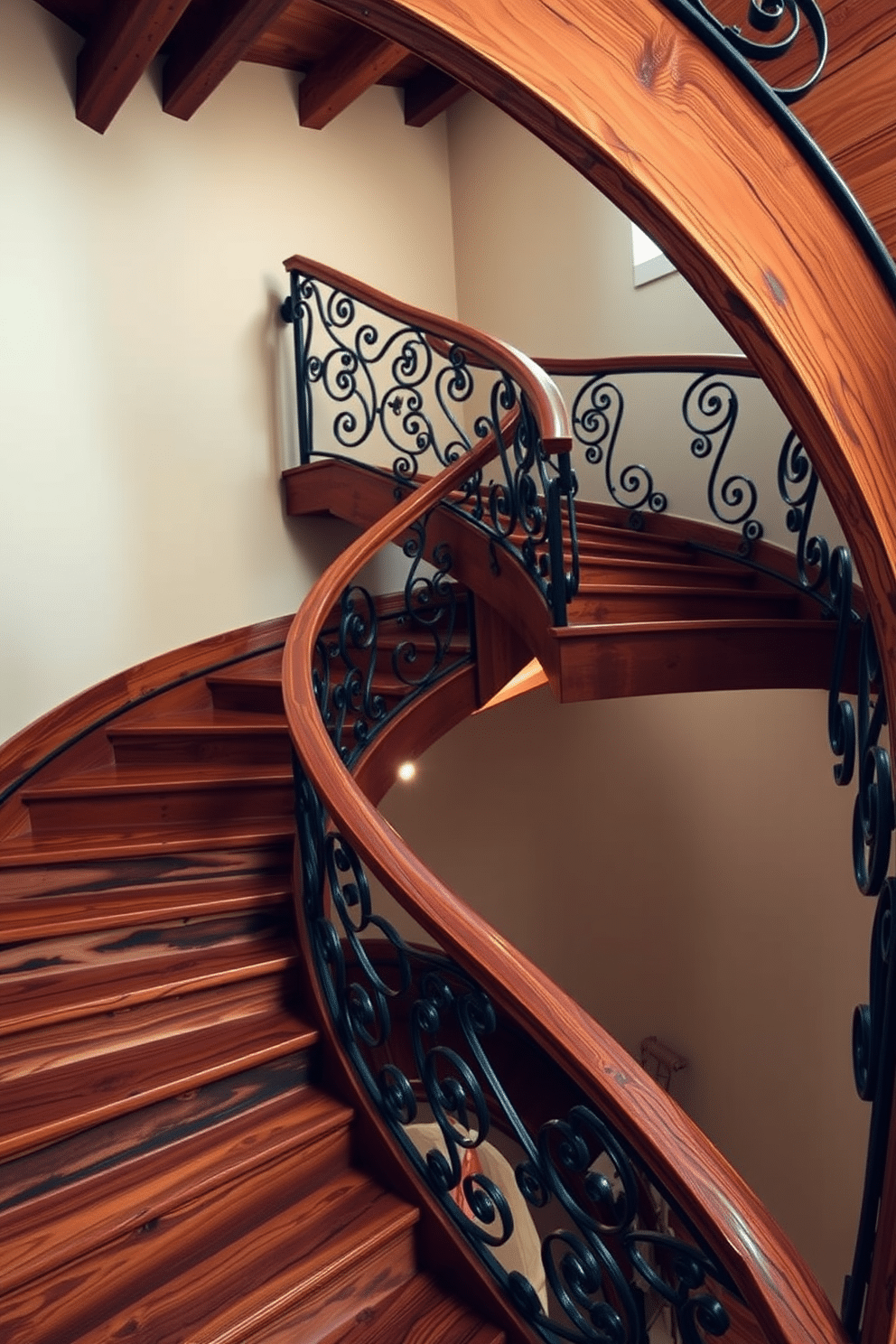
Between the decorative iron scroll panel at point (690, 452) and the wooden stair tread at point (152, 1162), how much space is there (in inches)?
109

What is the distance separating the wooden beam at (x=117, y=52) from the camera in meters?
3.79

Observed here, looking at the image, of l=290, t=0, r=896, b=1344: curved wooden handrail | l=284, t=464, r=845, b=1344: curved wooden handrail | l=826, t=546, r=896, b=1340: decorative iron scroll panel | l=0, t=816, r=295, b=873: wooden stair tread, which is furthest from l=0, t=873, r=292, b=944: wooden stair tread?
l=290, t=0, r=896, b=1344: curved wooden handrail

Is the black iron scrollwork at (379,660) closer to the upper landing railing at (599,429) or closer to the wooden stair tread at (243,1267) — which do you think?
the upper landing railing at (599,429)

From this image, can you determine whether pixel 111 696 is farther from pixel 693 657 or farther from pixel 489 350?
pixel 693 657

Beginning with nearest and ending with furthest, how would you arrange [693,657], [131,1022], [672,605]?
[131,1022] < [693,657] < [672,605]

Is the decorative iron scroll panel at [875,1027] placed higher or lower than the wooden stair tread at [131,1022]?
higher

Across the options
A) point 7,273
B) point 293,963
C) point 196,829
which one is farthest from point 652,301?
point 293,963

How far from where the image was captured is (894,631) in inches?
52.7

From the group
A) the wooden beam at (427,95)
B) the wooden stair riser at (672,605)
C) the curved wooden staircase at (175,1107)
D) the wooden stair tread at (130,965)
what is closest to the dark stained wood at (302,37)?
the wooden beam at (427,95)

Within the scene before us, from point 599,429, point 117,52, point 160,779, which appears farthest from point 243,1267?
point 599,429

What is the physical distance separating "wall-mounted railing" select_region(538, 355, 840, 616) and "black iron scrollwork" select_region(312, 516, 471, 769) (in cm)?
125

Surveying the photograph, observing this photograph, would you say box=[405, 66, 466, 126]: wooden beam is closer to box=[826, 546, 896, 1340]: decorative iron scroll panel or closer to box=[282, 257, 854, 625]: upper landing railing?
box=[282, 257, 854, 625]: upper landing railing

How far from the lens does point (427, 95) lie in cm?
570

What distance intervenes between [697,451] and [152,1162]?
12.7 ft
